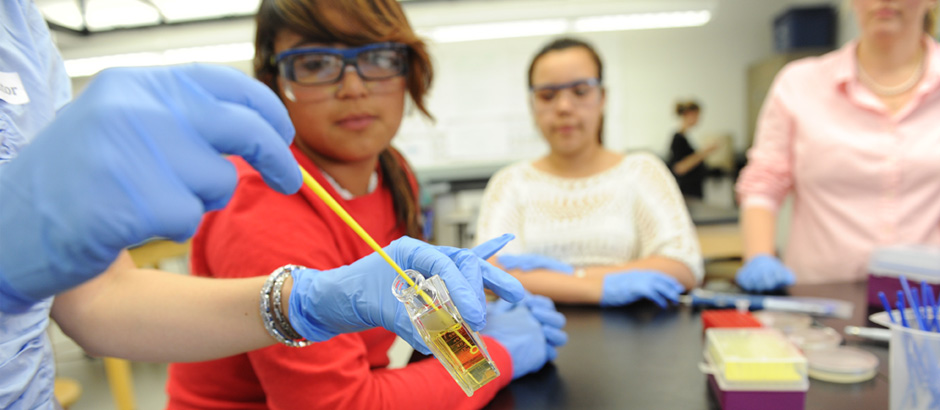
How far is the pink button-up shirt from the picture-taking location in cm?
146

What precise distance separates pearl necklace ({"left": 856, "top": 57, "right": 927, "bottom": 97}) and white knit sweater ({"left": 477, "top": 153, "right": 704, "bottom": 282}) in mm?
640

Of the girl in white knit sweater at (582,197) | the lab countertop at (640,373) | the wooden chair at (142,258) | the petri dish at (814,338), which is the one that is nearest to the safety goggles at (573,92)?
the girl in white knit sweater at (582,197)

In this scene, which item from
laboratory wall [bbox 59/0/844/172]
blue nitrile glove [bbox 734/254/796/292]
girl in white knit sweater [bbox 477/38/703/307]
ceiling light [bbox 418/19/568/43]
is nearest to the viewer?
blue nitrile glove [bbox 734/254/796/292]

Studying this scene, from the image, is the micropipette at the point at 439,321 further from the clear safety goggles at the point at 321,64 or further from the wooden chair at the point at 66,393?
the wooden chair at the point at 66,393

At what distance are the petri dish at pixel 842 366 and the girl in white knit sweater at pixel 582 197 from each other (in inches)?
27.4

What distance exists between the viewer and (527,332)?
3.06 feet

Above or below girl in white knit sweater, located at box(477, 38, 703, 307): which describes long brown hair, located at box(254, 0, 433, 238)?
above

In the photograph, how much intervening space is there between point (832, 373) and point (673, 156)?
185 inches

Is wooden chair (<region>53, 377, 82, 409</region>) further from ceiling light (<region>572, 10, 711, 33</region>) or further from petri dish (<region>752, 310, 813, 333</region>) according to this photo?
ceiling light (<region>572, 10, 711, 33</region>)

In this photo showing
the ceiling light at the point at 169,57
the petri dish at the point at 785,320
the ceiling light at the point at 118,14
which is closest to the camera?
the petri dish at the point at 785,320

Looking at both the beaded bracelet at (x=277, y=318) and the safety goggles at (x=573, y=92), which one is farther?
the safety goggles at (x=573, y=92)

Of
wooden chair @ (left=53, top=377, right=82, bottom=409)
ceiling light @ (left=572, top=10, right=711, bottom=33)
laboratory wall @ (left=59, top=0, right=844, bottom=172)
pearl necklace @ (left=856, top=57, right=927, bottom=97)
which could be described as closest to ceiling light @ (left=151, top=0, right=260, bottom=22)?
laboratory wall @ (left=59, top=0, right=844, bottom=172)

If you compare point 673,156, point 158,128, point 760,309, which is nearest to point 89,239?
point 158,128

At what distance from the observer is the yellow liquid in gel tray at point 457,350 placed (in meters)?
0.57
